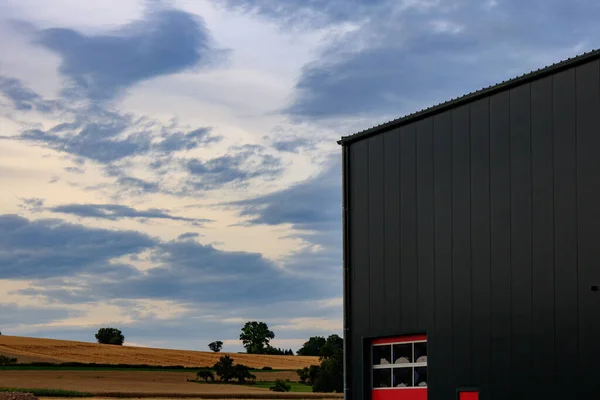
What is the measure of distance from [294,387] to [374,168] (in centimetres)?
5619

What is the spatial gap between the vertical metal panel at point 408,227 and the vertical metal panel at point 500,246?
248 centimetres

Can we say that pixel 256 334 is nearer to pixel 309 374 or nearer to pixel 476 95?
pixel 309 374

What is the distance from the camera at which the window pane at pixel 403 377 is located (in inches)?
915

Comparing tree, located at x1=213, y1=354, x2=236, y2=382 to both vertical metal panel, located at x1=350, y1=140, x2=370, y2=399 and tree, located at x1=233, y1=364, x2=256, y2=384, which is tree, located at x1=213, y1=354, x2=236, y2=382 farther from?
vertical metal panel, located at x1=350, y1=140, x2=370, y2=399

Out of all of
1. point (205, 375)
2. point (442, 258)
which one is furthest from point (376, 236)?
point (205, 375)

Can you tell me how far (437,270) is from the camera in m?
22.2

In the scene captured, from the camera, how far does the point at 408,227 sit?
23078mm

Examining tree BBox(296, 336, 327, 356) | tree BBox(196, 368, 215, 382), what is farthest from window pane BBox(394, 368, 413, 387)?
tree BBox(296, 336, 327, 356)

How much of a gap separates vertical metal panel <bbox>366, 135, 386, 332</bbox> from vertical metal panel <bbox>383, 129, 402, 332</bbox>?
17 centimetres

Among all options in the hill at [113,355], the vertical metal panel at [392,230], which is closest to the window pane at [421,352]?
the vertical metal panel at [392,230]

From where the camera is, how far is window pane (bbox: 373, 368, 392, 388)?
78.5 feet

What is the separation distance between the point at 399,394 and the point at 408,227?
13.6ft

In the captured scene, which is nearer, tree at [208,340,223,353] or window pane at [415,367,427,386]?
window pane at [415,367,427,386]

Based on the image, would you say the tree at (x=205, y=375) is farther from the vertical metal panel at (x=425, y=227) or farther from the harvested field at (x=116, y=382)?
the vertical metal panel at (x=425, y=227)
